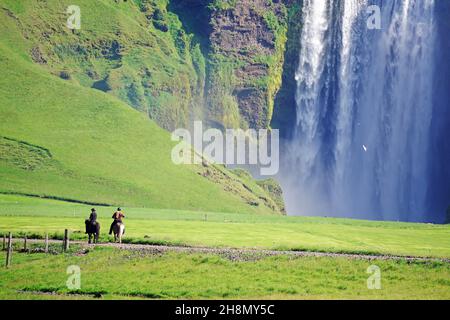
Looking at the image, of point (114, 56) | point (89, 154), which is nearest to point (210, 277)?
point (89, 154)

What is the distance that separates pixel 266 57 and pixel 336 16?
1768 cm

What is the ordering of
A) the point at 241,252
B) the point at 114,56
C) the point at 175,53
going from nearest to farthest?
the point at 241,252
the point at 114,56
the point at 175,53

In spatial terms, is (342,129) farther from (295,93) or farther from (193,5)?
(193,5)

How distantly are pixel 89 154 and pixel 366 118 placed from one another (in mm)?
57493

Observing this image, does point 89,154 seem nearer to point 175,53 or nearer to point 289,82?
point 175,53

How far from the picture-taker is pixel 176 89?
18150cm

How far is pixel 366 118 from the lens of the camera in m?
173

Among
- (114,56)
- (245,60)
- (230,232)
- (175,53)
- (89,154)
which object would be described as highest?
(175,53)

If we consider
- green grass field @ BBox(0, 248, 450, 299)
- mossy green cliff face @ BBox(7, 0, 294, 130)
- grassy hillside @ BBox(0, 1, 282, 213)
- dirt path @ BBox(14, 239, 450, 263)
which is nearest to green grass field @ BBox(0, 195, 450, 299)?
green grass field @ BBox(0, 248, 450, 299)

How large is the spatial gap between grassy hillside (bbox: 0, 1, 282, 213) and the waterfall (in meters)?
18.8

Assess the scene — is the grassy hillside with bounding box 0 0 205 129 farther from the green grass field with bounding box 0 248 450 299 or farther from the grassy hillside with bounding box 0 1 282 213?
the green grass field with bounding box 0 248 450 299

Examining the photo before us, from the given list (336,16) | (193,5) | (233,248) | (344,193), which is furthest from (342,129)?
(233,248)

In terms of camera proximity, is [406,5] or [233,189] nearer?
[233,189]

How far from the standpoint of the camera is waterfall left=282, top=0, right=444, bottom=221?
544ft
